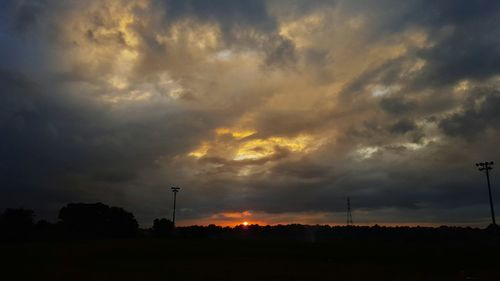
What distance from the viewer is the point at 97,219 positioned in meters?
128

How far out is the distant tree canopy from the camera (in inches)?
4865

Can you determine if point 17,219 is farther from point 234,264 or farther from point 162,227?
point 234,264

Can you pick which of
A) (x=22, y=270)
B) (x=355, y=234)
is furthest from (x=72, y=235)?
(x=355, y=234)

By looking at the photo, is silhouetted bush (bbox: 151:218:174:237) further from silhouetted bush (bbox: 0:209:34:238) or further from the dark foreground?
the dark foreground

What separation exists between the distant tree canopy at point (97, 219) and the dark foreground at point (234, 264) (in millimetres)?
61507

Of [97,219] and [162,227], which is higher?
[97,219]

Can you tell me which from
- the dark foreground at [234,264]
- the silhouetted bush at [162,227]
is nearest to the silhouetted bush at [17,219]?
the silhouetted bush at [162,227]

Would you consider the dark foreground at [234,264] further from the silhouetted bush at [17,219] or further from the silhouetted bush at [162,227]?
the silhouetted bush at [17,219]

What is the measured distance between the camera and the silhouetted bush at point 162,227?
4884 inches

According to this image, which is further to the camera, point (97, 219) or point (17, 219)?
point (97, 219)

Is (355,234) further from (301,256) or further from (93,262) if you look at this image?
(93,262)

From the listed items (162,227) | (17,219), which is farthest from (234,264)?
(17,219)

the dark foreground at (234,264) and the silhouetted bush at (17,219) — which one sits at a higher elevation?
the silhouetted bush at (17,219)

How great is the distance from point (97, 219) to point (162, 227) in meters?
20.5
